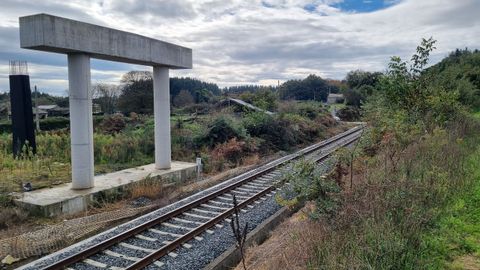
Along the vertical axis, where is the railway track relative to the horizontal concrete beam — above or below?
below

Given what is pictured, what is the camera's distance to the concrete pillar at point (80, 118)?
34.7ft

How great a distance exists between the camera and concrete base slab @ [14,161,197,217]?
928cm

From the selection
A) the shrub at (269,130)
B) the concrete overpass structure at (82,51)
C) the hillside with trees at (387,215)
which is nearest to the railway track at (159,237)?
the hillside with trees at (387,215)

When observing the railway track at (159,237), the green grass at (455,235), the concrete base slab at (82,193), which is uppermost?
the green grass at (455,235)

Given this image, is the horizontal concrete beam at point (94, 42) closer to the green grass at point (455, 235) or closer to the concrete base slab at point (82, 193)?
the concrete base slab at point (82, 193)

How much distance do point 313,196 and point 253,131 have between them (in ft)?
57.3

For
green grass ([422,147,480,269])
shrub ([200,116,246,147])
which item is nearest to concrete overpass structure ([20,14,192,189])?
shrub ([200,116,246,147])

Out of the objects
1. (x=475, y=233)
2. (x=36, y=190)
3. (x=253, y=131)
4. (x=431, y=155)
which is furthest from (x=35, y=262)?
(x=253, y=131)

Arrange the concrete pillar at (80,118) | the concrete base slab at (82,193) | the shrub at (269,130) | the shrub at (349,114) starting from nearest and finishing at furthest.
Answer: the concrete base slab at (82,193) → the concrete pillar at (80,118) → the shrub at (269,130) → the shrub at (349,114)

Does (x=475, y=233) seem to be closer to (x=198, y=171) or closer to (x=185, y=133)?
(x=198, y=171)

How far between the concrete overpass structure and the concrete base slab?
0.54 meters

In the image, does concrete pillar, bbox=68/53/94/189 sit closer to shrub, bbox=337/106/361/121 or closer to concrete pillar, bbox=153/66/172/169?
concrete pillar, bbox=153/66/172/169

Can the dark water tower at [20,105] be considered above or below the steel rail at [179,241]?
above

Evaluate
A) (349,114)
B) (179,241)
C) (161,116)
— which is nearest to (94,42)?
(161,116)
